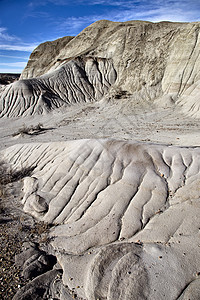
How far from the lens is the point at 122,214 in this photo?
14.2 ft

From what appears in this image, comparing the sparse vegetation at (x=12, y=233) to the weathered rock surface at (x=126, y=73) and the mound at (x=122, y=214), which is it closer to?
the mound at (x=122, y=214)

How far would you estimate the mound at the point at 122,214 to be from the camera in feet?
10.3

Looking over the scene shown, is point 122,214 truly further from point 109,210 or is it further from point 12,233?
point 12,233

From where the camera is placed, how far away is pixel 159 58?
A: 1792 centimetres

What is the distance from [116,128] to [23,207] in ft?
25.1

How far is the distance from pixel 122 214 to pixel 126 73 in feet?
58.4

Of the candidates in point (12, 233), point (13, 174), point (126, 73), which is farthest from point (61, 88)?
point (12, 233)

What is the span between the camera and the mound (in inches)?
123

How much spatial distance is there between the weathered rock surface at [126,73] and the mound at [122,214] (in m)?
9.10

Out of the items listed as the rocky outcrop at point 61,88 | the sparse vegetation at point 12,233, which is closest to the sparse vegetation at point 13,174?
the sparse vegetation at point 12,233

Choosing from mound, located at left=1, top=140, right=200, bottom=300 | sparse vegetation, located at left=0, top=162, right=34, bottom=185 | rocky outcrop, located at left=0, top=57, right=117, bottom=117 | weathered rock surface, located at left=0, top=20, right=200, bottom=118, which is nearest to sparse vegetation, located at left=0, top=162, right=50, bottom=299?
sparse vegetation, located at left=0, top=162, right=34, bottom=185

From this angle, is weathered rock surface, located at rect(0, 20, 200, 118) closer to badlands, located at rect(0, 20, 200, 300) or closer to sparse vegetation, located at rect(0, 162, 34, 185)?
badlands, located at rect(0, 20, 200, 300)

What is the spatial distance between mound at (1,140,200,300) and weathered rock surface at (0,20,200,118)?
358 inches

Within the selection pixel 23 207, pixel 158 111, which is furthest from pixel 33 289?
pixel 158 111
